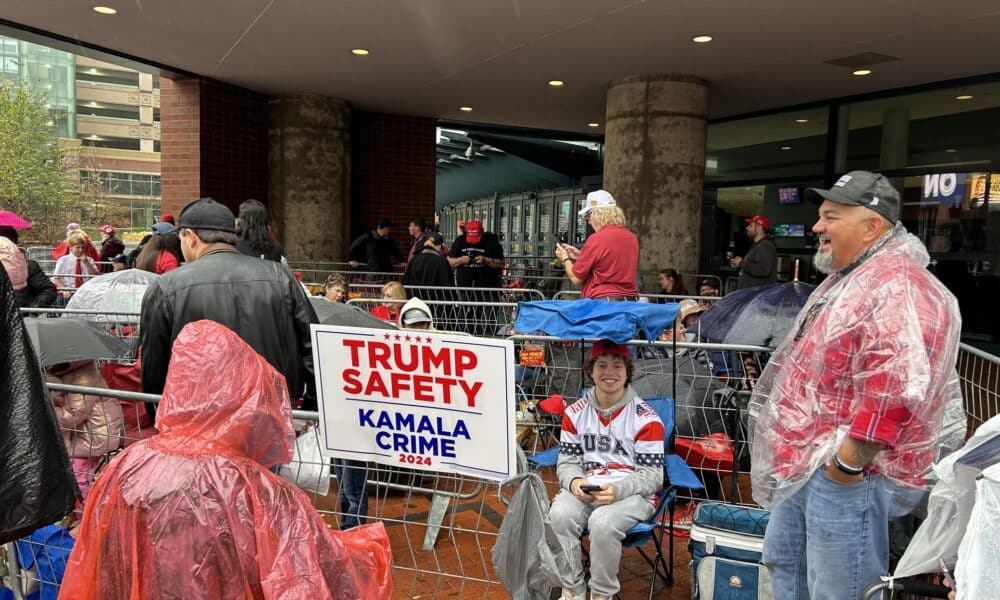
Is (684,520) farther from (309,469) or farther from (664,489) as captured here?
(309,469)

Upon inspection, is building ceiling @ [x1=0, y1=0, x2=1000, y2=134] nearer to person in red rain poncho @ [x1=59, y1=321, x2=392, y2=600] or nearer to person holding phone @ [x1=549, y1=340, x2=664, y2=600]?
person holding phone @ [x1=549, y1=340, x2=664, y2=600]

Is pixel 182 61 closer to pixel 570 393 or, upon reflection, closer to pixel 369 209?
pixel 369 209

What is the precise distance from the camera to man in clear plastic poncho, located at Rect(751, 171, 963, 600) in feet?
7.06

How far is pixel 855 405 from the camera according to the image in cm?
223

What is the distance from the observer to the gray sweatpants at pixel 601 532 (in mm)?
3207

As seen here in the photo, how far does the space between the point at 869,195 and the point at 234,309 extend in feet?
8.47

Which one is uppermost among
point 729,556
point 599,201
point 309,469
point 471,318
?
point 599,201

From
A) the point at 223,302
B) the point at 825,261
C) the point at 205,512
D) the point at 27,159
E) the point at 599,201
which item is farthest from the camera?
the point at 27,159

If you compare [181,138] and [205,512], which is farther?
[181,138]

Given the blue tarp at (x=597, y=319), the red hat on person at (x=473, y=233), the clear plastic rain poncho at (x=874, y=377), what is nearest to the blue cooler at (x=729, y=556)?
the clear plastic rain poncho at (x=874, y=377)

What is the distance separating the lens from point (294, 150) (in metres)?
13.3

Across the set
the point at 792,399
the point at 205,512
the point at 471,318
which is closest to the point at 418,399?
the point at 205,512

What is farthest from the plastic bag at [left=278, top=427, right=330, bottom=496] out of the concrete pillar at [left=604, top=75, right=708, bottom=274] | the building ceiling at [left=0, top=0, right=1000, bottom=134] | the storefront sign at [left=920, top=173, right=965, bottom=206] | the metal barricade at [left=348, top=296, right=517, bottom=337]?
the storefront sign at [left=920, top=173, right=965, bottom=206]

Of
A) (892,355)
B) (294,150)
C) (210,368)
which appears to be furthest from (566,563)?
(294,150)
